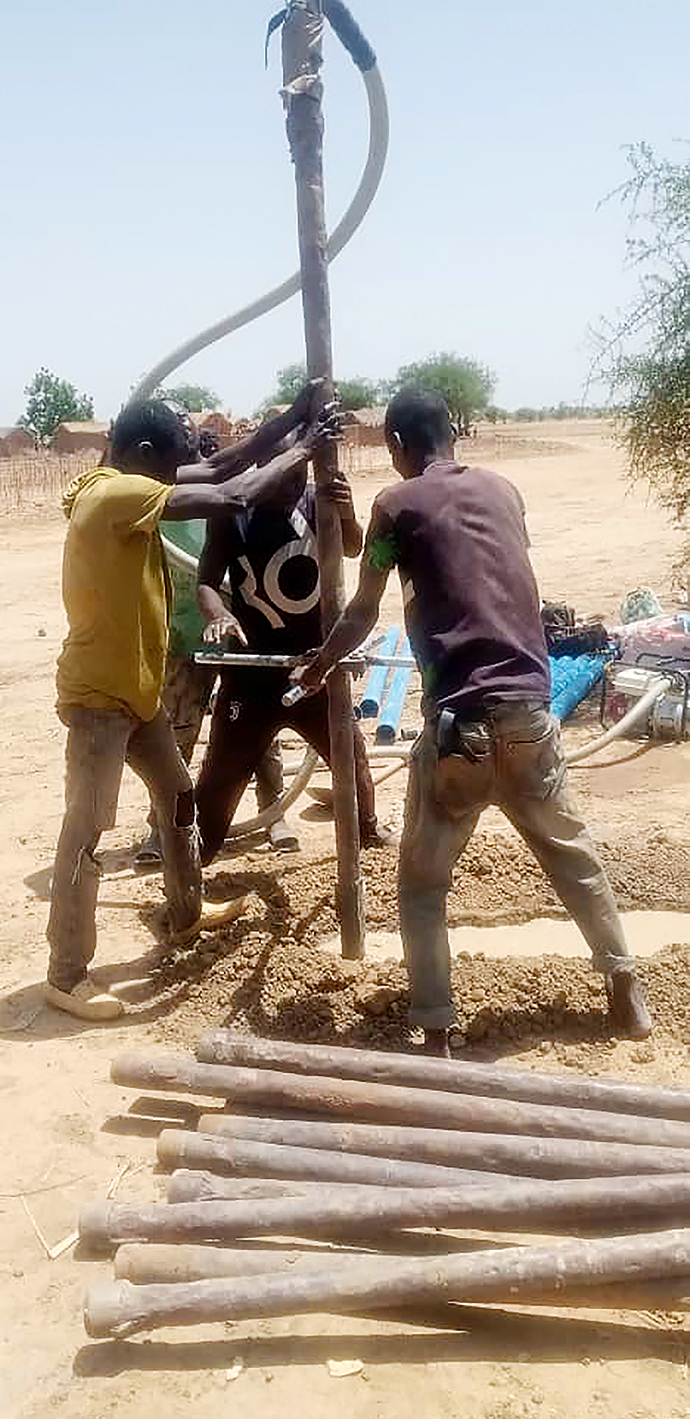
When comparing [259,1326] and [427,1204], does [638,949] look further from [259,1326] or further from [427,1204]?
[259,1326]

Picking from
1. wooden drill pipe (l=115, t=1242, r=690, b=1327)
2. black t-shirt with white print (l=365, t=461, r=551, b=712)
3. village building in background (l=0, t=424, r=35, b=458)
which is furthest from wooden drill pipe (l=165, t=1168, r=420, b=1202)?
village building in background (l=0, t=424, r=35, b=458)

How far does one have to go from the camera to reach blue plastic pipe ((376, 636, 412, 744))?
25.4ft

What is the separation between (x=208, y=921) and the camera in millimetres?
4852

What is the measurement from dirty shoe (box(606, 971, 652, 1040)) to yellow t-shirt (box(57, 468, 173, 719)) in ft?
5.74

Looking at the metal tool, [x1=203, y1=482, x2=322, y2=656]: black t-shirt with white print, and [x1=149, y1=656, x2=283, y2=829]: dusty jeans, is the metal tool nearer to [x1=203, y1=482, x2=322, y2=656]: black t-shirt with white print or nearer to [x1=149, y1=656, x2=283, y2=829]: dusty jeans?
[x1=203, y1=482, x2=322, y2=656]: black t-shirt with white print

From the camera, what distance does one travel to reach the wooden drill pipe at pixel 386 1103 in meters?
3.23

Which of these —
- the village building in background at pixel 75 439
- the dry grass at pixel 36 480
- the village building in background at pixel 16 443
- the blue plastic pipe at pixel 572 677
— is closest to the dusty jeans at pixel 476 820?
the blue plastic pipe at pixel 572 677

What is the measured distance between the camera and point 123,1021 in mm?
4344

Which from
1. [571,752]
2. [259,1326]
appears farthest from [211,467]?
[571,752]

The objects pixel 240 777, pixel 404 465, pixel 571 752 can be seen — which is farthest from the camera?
pixel 571 752

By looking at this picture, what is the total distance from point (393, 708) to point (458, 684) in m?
4.51

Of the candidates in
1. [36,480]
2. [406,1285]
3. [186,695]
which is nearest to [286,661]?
[186,695]

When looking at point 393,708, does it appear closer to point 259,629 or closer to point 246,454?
point 259,629

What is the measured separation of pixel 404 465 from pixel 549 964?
5.93 ft
